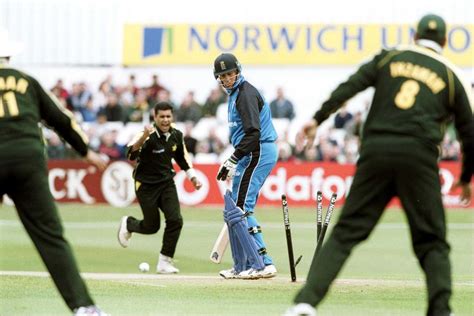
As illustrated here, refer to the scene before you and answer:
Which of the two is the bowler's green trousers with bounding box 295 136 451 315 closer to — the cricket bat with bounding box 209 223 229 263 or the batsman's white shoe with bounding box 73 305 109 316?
the batsman's white shoe with bounding box 73 305 109 316

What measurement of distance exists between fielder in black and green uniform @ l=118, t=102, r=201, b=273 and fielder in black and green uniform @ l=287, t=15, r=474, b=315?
6.27 m

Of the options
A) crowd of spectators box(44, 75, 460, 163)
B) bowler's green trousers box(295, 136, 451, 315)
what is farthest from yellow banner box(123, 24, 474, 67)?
bowler's green trousers box(295, 136, 451, 315)

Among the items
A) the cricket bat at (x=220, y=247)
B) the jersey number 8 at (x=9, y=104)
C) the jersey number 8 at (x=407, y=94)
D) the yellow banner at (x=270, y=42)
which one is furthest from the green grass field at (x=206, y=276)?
the yellow banner at (x=270, y=42)

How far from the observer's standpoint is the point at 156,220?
1617 cm

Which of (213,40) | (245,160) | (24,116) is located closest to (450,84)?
(24,116)

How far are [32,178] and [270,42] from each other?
25336 millimetres

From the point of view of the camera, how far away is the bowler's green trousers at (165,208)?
15922 millimetres

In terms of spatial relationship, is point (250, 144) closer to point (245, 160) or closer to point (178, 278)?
point (245, 160)

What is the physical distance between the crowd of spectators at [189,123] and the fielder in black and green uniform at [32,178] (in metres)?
20.1

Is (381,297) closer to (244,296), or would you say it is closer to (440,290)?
(244,296)

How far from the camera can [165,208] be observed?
52.6 feet

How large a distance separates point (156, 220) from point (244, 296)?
143 inches

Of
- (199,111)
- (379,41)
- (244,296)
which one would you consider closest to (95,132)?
(199,111)

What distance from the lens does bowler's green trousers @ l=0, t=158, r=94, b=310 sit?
31.7ft
